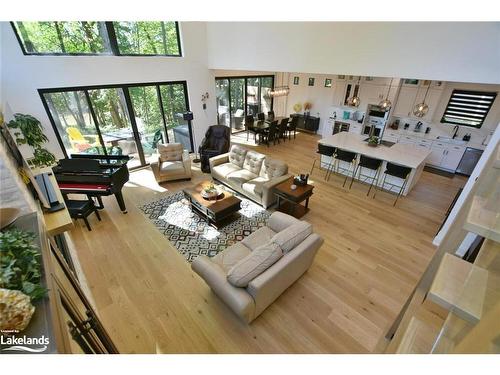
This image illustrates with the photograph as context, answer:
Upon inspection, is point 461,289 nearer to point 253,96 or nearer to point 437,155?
point 437,155

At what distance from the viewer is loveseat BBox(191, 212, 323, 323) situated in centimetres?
237

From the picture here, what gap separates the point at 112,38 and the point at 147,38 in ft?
2.70

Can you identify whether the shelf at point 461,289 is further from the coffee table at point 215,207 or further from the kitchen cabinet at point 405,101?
the kitchen cabinet at point 405,101

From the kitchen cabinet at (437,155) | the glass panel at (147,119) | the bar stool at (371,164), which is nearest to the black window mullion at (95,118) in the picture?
the glass panel at (147,119)

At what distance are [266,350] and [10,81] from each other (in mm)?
6141

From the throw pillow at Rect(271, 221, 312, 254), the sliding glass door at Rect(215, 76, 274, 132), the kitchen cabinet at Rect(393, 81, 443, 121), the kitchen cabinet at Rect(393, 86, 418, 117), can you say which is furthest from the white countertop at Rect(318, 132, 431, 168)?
the sliding glass door at Rect(215, 76, 274, 132)

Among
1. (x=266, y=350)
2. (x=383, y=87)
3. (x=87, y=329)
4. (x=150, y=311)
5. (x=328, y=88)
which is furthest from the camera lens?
(x=328, y=88)

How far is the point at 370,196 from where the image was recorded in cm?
535

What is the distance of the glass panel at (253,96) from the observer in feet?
30.6

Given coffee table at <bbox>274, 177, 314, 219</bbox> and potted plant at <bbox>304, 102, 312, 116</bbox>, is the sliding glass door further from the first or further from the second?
coffee table at <bbox>274, 177, 314, 219</bbox>

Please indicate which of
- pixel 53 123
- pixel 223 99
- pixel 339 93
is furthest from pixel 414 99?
pixel 53 123

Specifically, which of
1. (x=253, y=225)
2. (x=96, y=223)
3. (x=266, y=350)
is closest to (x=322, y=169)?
(x=253, y=225)

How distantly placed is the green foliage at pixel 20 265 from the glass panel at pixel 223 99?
299 inches
